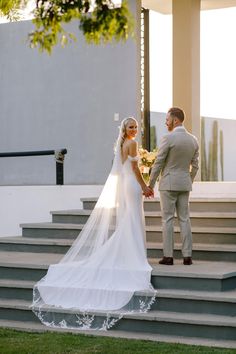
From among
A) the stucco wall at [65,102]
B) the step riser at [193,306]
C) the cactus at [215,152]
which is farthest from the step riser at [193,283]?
the cactus at [215,152]

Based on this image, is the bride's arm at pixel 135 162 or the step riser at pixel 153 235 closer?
the bride's arm at pixel 135 162

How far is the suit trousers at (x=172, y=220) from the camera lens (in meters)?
9.30

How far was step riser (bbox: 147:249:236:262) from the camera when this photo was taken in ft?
31.4

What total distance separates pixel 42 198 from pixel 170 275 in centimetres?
404

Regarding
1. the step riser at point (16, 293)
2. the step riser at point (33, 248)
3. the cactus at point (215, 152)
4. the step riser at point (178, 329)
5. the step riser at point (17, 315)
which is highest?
the cactus at point (215, 152)

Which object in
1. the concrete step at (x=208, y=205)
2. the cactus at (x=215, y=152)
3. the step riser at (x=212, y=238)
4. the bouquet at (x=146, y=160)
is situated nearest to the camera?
the step riser at (x=212, y=238)

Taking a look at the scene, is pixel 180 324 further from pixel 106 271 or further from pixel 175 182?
pixel 175 182

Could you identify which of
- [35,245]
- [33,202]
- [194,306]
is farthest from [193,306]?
[33,202]

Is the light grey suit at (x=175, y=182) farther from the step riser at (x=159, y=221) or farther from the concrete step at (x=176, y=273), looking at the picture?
the step riser at (x=159, y=221)

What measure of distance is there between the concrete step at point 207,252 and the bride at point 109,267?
0.61 meters

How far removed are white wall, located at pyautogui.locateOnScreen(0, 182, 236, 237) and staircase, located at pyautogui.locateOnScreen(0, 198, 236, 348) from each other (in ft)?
1.35

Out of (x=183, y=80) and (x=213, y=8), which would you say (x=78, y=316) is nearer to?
(x=183, y=80)

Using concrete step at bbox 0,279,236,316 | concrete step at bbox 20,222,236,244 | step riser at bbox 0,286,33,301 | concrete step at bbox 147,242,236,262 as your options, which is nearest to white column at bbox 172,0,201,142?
concrete step at bbox 20,222,236,244

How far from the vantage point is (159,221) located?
10.9 metres
